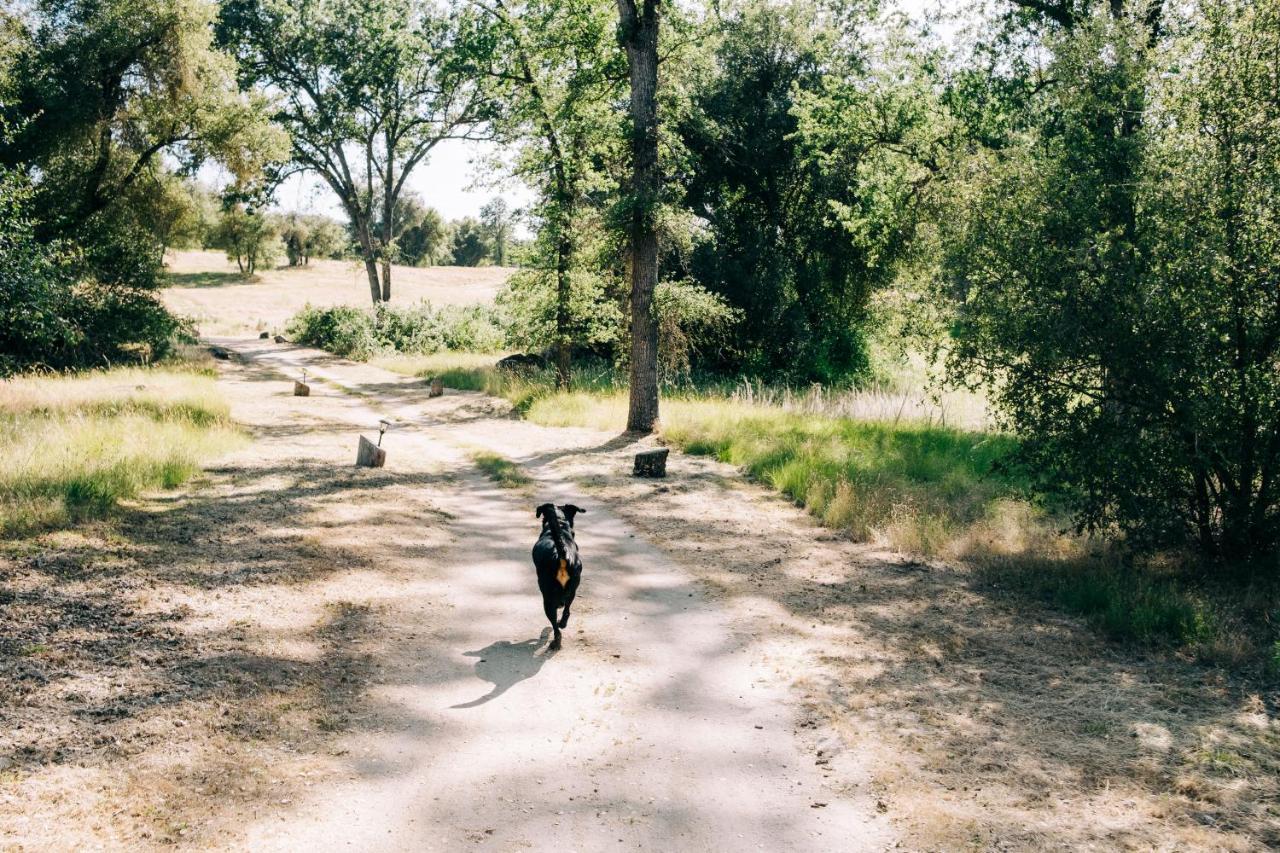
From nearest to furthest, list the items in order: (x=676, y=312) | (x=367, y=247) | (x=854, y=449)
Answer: (x=854, y=449), (x=676, y=312), (x=367, y=247)

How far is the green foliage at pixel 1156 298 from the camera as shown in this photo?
7.48 m

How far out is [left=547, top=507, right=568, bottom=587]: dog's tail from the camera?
20.2 feet

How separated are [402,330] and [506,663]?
3587 centimetres

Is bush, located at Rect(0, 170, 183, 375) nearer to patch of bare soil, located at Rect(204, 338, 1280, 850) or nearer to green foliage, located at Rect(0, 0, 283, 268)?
green foliage, located at Rect(0, 0, 283, 268)

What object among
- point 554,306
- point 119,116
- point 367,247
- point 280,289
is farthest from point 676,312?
point 280,289

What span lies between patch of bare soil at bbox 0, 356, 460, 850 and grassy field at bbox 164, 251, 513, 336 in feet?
124

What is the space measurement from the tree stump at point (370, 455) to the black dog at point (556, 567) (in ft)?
24.1

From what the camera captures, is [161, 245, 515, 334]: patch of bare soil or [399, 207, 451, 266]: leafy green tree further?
[399, 207, 451, 266]: leafy green tree

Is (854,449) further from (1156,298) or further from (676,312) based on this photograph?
(1156,298)

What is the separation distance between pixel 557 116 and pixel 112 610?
52.7 feet

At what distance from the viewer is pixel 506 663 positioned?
621 centimetres

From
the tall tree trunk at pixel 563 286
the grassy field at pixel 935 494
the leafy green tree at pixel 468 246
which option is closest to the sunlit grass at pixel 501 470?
the grassy field at pixel 935 494

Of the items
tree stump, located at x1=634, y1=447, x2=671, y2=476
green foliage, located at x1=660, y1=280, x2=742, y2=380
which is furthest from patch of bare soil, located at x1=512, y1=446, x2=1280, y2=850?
green foliage, located at x1=660, y1=280, x2=742, y2=380

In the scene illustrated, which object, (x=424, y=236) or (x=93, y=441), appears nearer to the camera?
(x=93, y=441)
